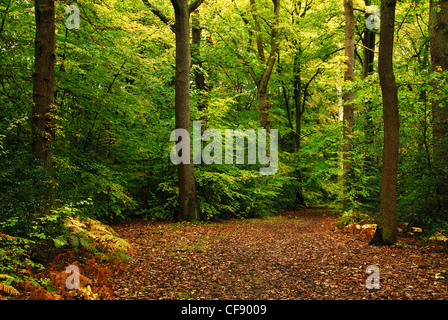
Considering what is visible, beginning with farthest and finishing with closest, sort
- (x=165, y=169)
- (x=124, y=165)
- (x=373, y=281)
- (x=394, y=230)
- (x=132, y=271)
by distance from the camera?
1. (x=165, y=169)
2. (x=124, y=165)
3. (x=394, y=230)
4. (x=132, y=271)
5. (x=373, y=281)

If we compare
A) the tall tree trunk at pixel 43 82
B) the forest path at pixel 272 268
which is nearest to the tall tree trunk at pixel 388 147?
the forest path at pixel 272 268

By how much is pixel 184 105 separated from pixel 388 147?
6359 mm

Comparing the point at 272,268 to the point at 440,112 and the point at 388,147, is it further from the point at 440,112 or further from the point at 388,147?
the point at 440,112

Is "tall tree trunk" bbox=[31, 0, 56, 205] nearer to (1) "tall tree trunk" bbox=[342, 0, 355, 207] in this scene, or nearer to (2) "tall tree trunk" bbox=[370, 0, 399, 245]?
(2) "tall tree trunk" bbox=[370, 0, 399, 245]

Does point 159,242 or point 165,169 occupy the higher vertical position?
point 165,169

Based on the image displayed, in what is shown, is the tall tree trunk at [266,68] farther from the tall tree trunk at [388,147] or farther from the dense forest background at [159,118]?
the tall tree trunk at [388,147]

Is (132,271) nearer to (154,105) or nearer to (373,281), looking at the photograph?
(373,281)

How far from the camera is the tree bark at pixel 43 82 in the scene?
6516mm

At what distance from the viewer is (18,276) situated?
13.4 feet

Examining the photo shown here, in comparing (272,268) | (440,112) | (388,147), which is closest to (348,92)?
(440,112)

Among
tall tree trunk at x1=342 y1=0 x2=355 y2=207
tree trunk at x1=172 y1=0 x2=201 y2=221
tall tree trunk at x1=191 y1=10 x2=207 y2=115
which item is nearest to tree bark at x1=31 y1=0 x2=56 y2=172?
tree trunk at x1=172 y1=0 x2=201 y2=221

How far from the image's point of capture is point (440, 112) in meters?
8.16
